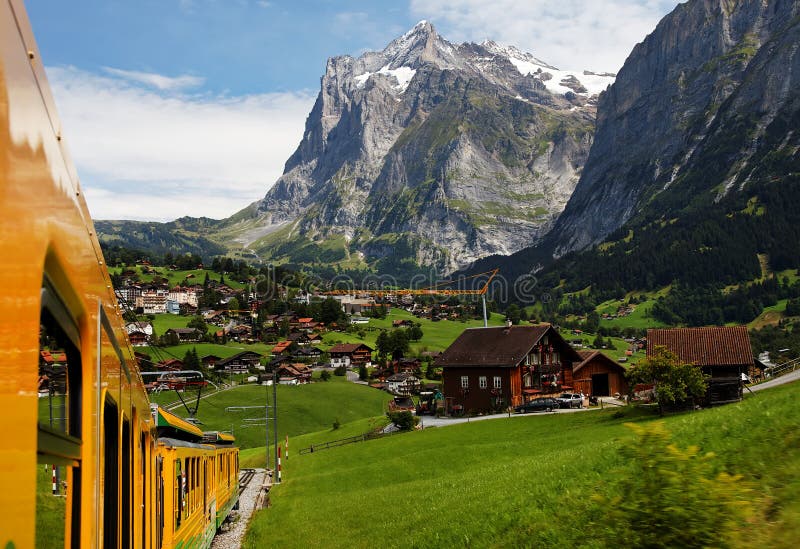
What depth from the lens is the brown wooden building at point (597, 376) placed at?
83750 mm

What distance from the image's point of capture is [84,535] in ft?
14.1

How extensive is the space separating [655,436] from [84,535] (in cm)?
534

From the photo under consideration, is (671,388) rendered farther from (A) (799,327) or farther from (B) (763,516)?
(A) (799,327)

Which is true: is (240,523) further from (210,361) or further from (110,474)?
(210,361)

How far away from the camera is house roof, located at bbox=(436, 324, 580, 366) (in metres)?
75.2

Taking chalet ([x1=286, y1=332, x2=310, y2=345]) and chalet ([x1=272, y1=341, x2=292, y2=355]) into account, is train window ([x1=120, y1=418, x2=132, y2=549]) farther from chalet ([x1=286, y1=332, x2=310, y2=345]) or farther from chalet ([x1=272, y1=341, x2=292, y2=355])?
chalet ([x1=286, y1=332, x2=310, y2=345])

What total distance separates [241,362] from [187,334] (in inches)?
865

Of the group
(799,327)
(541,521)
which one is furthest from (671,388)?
(799,327)

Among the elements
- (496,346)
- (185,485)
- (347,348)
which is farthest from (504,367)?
(347,348)

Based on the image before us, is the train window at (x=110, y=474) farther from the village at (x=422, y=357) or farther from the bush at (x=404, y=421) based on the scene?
the bush at (x=404, y=421)

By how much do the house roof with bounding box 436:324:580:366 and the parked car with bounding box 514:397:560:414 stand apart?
206 inches

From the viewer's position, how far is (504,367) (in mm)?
74188

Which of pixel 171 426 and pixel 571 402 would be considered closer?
pixel 171 426

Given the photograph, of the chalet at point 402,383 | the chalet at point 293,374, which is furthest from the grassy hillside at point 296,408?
the chalet at point 293,374
